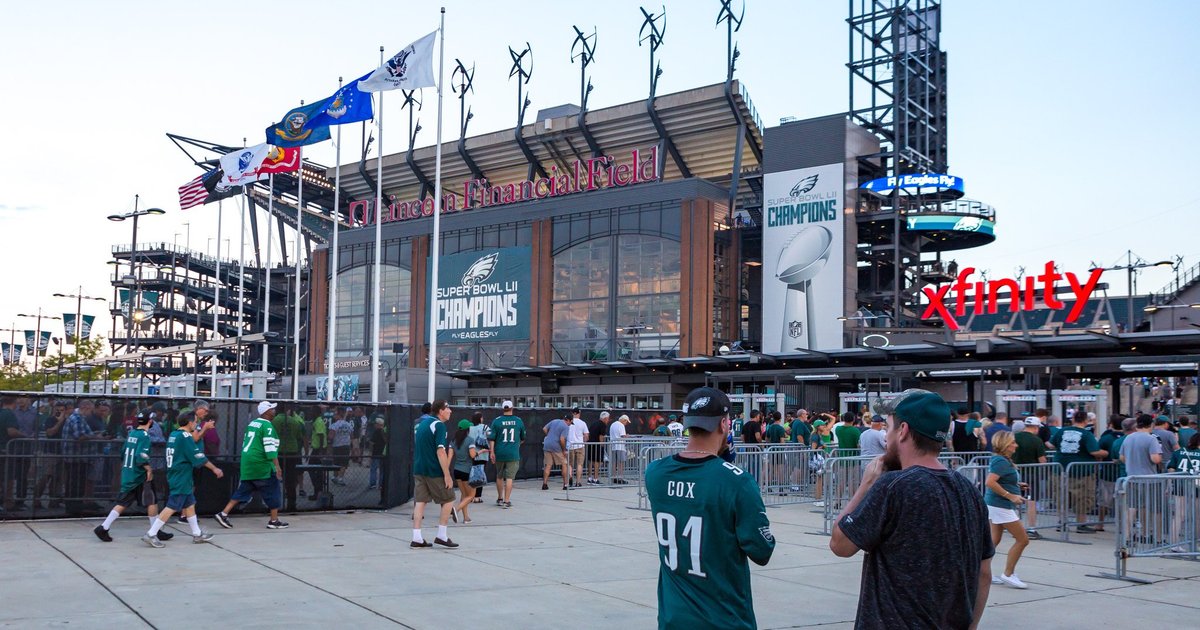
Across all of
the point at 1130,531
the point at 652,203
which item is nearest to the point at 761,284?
the point at 652,203

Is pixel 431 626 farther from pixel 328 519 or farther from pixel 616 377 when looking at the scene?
pixel 616 377

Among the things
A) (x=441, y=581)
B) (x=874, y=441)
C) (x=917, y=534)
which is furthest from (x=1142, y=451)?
(x=917, y=534)

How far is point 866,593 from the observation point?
403cm

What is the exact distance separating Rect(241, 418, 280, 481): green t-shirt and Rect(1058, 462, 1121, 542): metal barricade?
11.7 m

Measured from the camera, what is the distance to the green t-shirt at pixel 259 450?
15383 millimetres

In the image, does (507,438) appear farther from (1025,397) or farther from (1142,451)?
(1025,397)

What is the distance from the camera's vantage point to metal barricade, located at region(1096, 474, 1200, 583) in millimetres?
12875

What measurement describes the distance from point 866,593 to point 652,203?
5497 centimetres

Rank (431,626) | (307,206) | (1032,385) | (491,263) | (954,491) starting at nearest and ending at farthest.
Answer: (954,491)
(431,626)
(1032,385)
(491,263)
(307,206)

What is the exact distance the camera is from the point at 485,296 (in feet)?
213

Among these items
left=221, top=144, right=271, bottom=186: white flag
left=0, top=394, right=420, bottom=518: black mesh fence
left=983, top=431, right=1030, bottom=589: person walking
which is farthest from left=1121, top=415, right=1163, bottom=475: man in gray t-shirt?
left=221, top=144, right=271, bottom=186: white flag

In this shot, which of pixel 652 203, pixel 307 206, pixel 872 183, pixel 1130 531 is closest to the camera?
pixel 1130 531

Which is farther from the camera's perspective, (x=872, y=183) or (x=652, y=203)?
(x=652, y=203)

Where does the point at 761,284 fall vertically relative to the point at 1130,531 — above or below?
above
